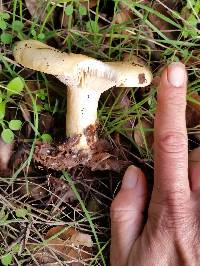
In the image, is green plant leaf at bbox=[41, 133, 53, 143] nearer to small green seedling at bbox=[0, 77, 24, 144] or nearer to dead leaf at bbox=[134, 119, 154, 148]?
small green seedling at bbox=[0, 77, 24, 144]

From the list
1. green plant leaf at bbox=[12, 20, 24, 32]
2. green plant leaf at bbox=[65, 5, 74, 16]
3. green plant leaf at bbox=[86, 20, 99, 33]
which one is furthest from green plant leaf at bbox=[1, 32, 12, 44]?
green plant leaf at bbox=[86, 20, 99, 33]

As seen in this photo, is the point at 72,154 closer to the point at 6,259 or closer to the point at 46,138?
the point at 46,138

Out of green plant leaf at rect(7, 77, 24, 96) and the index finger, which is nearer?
the index finger

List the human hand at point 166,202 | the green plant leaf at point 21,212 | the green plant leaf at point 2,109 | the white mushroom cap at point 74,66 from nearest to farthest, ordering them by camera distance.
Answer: the white mushroom cap at point 74,66 < the human hand at point 166,202 < the green plant leaf at point 2,109 < the green plant leaf at point 21,212

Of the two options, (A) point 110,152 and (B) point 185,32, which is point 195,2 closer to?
(B) point 185,32

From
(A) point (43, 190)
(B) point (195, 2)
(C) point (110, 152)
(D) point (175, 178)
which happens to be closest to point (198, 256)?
(D) point (175, 178)

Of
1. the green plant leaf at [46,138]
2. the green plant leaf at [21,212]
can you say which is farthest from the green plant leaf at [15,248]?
the green plant leaf at [46,138]

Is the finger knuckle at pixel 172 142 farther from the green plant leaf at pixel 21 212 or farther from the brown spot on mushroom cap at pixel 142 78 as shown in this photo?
the green plant leaf at pixel 21 212
